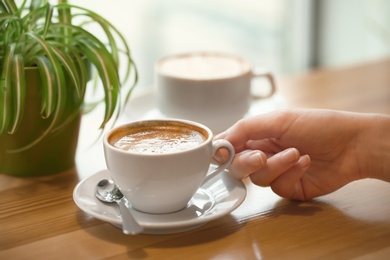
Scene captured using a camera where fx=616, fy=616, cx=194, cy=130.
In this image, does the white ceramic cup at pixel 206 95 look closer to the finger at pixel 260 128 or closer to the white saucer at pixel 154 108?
the white saucer at pixel 154 108

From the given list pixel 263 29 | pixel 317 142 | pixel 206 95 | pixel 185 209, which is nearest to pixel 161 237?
pixel 185 209

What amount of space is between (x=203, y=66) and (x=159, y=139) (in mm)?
440

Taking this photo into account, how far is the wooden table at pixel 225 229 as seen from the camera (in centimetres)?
75

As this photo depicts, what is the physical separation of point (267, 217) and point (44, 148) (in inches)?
14.4

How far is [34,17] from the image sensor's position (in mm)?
949

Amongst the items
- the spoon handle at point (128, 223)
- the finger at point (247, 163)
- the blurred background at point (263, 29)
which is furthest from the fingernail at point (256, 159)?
the blurred background at point (263, 29)

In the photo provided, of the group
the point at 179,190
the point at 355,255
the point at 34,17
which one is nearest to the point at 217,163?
the point at 179,190

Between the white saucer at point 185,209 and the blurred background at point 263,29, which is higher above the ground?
the white saucer at point 185,209

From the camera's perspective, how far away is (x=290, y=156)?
82cm

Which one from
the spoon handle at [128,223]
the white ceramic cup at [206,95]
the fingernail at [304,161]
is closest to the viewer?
the spoon handle at [128,223]

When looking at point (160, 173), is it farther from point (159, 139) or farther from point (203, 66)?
point (203, 66)

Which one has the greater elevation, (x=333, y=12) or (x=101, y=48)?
(x=101, y=48)

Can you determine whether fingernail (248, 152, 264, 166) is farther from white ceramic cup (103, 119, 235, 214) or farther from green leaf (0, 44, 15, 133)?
green leaf (0, 44, 15, 133)

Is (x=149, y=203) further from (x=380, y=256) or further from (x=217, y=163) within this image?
(x=380, y=256)
